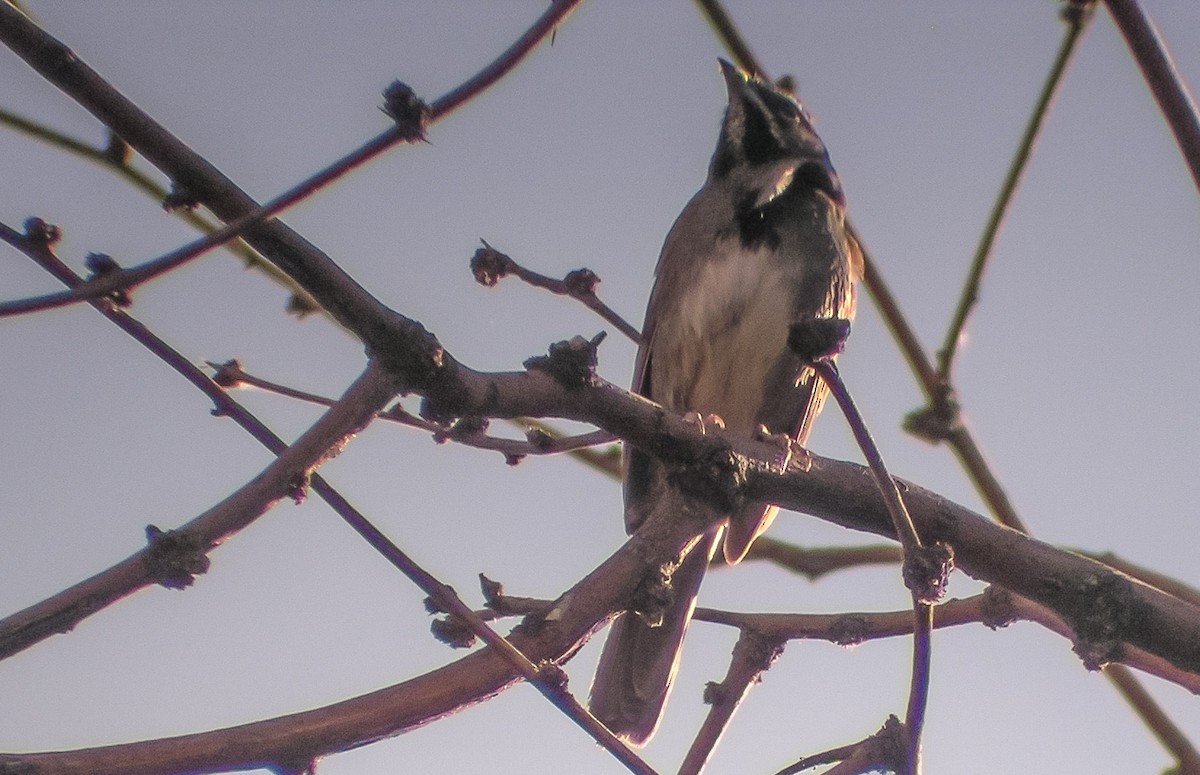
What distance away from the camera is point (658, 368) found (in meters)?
4.88

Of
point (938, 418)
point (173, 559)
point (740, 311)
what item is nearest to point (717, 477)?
point (938, 418)

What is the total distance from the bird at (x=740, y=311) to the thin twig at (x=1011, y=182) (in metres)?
1.06

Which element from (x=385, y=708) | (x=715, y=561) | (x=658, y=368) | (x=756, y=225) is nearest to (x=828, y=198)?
(x=756, y=225)

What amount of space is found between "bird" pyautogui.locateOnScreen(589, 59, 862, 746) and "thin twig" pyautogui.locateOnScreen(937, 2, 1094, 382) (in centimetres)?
106

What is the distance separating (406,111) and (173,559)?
694 mm

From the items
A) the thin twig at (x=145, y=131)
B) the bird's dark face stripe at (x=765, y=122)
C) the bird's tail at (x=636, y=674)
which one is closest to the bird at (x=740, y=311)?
the bird's tail at (x=636, y=674)

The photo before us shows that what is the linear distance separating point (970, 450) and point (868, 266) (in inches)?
20.1

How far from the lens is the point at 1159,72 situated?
7.69 feet

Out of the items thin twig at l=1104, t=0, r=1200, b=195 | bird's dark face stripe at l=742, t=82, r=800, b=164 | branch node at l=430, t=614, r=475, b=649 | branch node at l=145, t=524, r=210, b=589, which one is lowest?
branch node at l=145, t=524, r=210, b=589

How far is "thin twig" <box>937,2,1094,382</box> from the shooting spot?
2732 millimetres

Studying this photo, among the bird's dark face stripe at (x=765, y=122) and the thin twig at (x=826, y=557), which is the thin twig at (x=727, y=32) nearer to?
the thin twig at (x=826, y=557)

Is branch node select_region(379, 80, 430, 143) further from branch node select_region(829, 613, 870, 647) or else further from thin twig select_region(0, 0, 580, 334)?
branch node select_region(829, 613, 870, 647)

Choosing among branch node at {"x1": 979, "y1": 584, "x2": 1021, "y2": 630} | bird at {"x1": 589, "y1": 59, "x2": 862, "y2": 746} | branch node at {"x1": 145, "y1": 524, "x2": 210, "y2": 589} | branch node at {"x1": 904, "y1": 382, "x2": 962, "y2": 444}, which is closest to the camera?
branch node at {"x1": 145, "y1": 524, "x2": 210, "y2": 589}

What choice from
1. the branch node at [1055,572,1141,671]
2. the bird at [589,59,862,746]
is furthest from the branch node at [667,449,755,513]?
the bird at [589,59,862,746]
